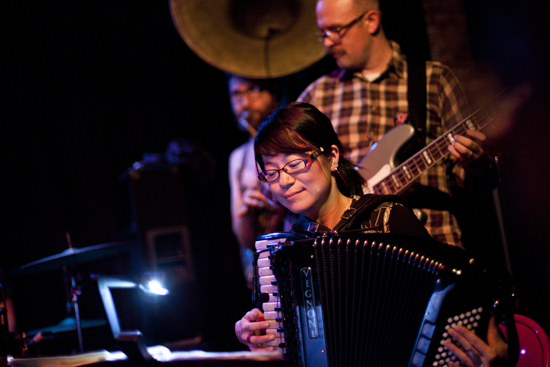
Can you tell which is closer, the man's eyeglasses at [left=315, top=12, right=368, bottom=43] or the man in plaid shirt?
the man in plaid shirt

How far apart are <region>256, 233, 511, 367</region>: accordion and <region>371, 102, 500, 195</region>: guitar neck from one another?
3.22ft

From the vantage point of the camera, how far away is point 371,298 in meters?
1.55

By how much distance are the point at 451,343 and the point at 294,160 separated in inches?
36.4

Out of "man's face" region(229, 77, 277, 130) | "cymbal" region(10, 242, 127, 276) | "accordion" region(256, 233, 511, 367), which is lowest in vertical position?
"accordion" region(256, 233, 511, 367)

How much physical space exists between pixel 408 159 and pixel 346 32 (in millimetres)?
884

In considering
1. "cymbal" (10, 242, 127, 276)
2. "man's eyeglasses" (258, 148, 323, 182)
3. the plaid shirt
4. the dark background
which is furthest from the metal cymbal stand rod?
the plaid shirt

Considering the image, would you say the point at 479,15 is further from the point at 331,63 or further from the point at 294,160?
the point at 294,160

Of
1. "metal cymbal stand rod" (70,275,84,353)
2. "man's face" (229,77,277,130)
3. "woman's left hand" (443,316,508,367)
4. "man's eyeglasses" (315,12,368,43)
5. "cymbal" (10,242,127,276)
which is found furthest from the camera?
"man's face" (229,77,277,130)

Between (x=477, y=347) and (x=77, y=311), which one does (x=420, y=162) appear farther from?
(x=77, y=311)

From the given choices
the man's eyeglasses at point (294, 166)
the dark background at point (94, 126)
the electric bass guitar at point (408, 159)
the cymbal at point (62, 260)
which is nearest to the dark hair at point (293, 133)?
the man's eyeglasses at point (294, 166)

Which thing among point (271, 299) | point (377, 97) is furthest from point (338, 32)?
point (271, 299)

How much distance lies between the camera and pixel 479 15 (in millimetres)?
3035

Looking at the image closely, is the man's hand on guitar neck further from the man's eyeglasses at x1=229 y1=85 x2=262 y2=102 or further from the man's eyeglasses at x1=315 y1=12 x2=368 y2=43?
the man's eyeglasses at x1=229 y1=85 x2=262 y2=102

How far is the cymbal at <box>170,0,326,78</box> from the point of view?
318cm
